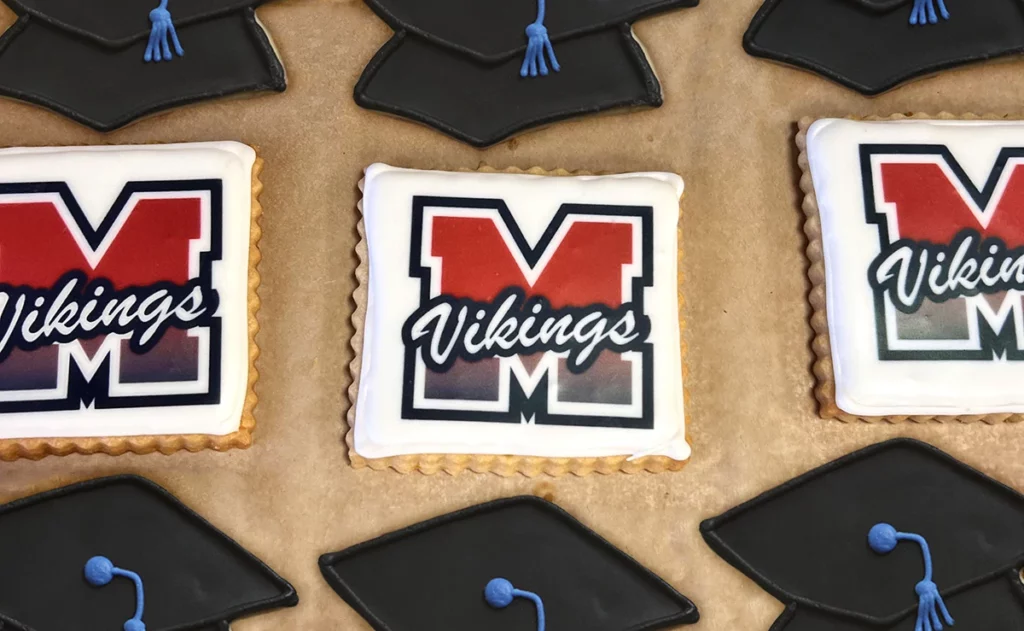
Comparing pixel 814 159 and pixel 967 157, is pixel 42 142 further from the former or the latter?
pixel 967 157

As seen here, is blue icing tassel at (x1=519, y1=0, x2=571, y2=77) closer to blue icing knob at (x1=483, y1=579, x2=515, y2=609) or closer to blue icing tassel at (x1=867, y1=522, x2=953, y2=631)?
blue icing knob at (x1=483, y1=579, x2=515, y2=609)

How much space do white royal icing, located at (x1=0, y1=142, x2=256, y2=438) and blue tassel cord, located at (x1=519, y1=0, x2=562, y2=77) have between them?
34.3 inches

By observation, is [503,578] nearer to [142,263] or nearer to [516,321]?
[516,321]

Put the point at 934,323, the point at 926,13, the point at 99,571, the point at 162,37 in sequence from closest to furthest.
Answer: the point at 99,571, the point at 934,323, the point at 162,37, the point at 926,13

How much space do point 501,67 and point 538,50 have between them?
0.12 meters

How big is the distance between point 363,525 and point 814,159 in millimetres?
1695

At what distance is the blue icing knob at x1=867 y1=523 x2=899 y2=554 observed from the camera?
235 centimetres

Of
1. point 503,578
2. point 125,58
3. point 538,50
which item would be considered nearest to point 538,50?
point 538,50

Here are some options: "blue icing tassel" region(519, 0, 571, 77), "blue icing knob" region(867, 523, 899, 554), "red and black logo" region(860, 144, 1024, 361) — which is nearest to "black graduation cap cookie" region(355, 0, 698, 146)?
"blue icing tassel" region(519, 0, 571, 77)

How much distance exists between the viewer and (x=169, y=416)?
229 centimetres

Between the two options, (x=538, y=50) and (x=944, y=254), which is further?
(x=538, y=50)

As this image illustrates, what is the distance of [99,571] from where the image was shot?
2.27 meters

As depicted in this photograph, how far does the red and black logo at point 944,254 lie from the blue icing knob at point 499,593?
123 centimetres

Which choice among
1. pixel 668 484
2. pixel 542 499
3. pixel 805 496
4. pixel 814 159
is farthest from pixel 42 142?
pixel 805 496
